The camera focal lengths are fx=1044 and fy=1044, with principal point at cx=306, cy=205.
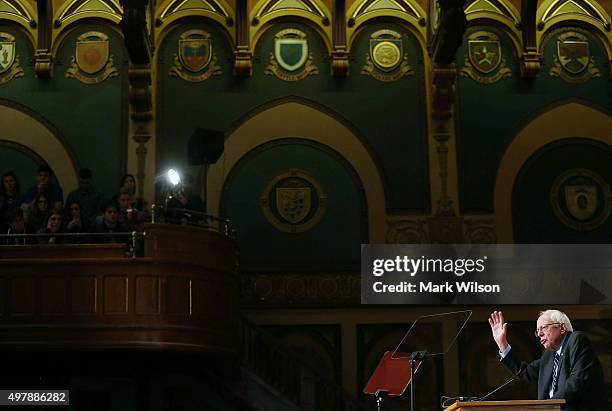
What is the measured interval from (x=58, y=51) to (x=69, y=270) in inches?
175

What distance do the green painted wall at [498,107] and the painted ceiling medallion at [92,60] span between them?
503 cm

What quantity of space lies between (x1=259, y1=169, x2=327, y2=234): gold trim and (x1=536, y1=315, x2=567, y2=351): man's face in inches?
316

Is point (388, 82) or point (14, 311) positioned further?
point (388, 82)

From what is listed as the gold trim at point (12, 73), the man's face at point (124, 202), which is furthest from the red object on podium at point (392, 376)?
the gold trim at point (12, 73)

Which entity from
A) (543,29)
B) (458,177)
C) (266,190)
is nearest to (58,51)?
(266,190)

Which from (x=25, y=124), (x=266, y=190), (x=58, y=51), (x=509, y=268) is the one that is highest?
(x=58, y=51)

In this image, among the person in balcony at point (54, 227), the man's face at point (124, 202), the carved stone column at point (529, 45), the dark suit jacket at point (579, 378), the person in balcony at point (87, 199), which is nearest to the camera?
the dark suit jacket at point (579, 378)

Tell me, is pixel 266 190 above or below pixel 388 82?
below

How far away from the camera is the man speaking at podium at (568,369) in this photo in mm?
6227

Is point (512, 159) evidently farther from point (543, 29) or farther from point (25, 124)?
point (25, 124)

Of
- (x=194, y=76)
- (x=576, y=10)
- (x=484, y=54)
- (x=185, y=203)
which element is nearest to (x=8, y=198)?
(x=185, y=203)

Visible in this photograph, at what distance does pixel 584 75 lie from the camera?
1502 centimetres

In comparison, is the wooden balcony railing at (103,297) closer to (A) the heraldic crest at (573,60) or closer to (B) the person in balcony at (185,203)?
(B) the person in balcony at (185,203)

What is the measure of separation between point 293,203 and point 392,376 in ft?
16.4
